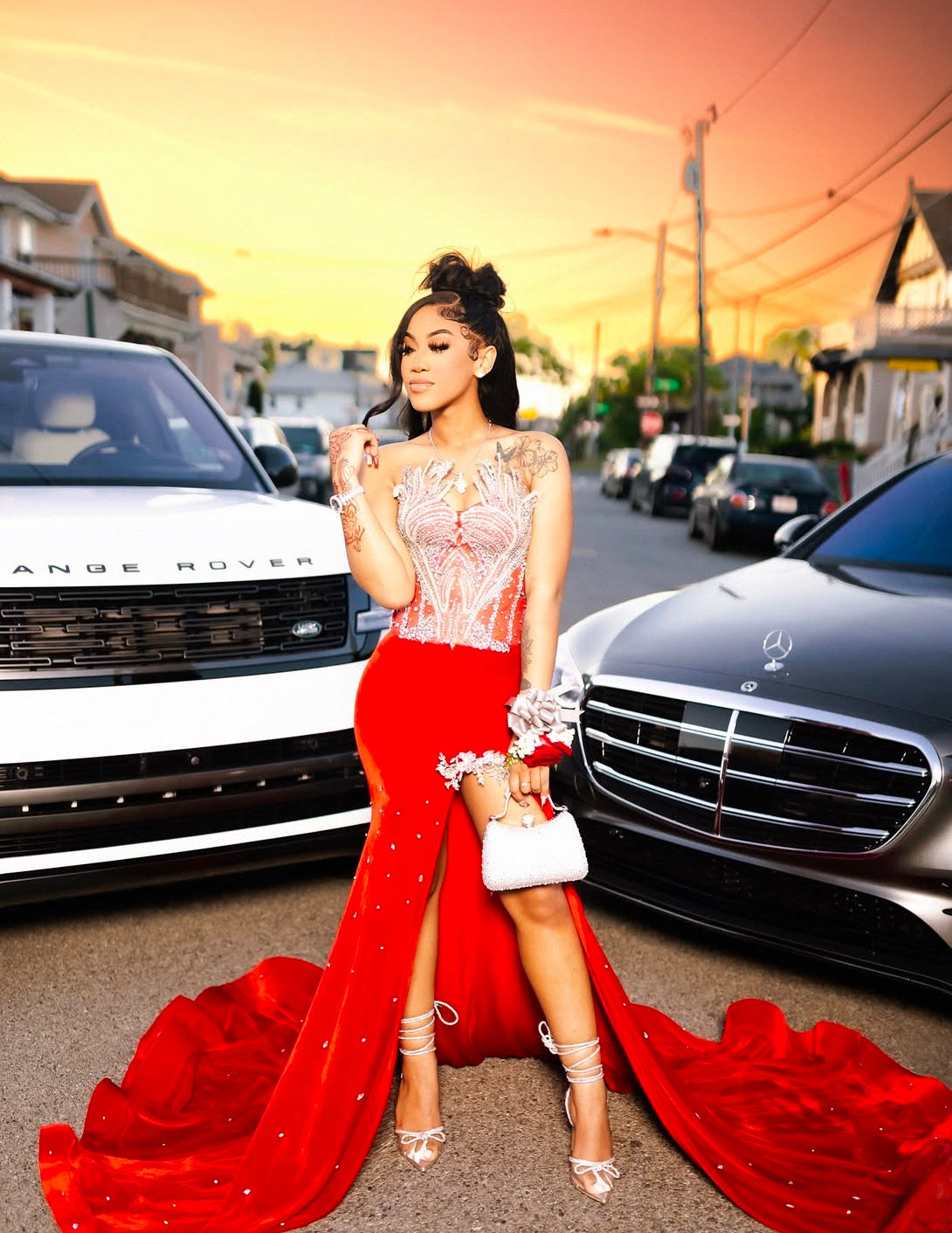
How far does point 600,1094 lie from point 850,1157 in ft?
1.85

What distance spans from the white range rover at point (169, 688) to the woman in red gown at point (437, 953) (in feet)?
2.98

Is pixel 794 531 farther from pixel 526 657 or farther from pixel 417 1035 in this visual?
pixel 417 1035

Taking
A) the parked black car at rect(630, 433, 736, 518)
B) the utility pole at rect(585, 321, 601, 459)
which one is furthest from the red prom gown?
the utility pole at rect(585, 321, 601, 459)

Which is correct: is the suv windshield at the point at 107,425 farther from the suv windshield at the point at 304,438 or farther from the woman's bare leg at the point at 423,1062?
the suv windshield at the point at 304,438

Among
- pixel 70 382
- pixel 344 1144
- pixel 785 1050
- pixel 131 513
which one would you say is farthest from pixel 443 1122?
pixel 70 382

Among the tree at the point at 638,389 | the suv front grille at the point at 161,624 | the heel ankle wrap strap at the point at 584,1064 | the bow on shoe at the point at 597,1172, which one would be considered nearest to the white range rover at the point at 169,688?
the suv front grille at the point at 161,624

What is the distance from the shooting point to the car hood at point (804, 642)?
3.68 meters

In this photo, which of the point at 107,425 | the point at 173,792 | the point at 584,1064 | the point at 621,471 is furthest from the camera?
the point at 621,471

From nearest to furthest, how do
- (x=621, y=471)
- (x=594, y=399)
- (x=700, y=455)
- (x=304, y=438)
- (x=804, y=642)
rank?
(x=804, y=642) → (x=304, y=438) → (x=700, y=455) → (x=621, y=471) → (x=594, y=399)

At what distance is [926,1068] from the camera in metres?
3.37

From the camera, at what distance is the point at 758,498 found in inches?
776

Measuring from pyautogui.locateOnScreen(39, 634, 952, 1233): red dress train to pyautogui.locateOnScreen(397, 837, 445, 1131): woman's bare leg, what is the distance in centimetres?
10

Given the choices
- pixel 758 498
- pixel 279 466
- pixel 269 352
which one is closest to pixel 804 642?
pixel 279 466

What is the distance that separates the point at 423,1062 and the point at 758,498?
1754 cm
